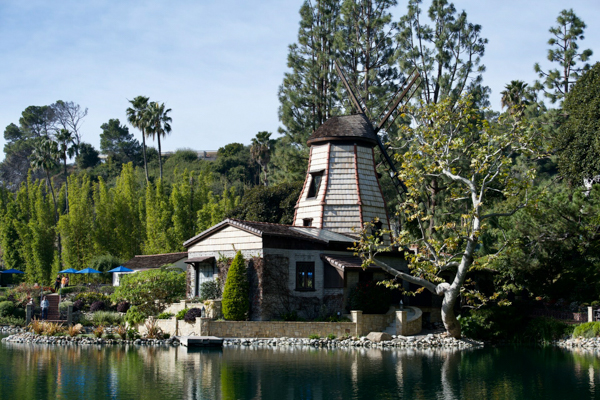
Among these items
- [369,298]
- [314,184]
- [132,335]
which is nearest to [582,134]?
[369,298]

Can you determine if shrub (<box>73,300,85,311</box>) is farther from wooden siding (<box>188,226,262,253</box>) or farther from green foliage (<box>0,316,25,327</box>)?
wooden siding (<box>188,226,262,253</box>)

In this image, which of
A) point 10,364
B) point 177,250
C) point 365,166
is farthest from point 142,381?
point 177,250

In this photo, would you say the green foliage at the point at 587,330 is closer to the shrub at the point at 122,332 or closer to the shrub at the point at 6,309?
the shrub at the point at 122,332

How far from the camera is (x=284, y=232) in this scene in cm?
2834

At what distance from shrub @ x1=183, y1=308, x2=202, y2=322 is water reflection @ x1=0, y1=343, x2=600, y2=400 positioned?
2448 millimetres

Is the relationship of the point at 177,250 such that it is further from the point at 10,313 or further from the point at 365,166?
the point at 365,166

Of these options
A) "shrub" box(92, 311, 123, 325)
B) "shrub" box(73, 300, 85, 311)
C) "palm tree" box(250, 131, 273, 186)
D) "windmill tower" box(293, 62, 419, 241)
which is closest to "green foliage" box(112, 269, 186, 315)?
"shrub" box(92, 311, 123, 325)

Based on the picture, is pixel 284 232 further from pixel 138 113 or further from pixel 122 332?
pixel 138 113

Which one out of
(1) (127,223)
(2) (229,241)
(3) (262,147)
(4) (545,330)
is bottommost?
(4) (545,330)

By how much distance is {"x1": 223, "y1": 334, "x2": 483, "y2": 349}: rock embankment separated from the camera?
2534 centimetres

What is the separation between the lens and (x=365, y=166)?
3225 centimetres

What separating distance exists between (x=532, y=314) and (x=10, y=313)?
25515 mm

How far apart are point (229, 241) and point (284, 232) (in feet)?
8.70

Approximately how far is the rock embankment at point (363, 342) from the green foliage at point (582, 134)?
949 cm
